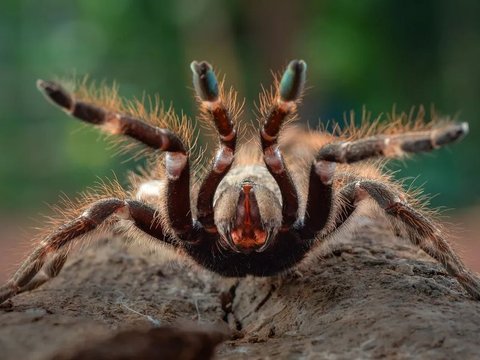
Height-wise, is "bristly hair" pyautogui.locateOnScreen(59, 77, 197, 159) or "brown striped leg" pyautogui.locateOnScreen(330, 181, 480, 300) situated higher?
"bristly hair" pyautogui.locateOnScreen(59, 77, 197, 159)

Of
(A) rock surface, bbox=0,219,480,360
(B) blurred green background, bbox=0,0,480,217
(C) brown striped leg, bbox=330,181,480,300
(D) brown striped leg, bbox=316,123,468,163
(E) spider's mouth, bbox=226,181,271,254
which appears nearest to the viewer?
(A) rock surface, bbox=0,219,480,360

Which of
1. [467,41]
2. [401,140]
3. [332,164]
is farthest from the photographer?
[467,41]

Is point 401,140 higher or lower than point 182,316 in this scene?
higher

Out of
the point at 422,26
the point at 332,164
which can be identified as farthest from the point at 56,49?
the point at 332,164

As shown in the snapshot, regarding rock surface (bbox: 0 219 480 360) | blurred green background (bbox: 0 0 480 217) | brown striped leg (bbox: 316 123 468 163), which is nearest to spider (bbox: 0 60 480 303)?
brown striped leg (bbox: 316 123 468 163)

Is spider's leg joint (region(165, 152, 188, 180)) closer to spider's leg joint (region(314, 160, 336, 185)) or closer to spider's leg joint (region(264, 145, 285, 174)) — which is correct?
spider's leg joint (region(264, 145, 285, 174))

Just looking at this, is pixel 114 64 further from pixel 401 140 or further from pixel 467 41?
pixel 401 140

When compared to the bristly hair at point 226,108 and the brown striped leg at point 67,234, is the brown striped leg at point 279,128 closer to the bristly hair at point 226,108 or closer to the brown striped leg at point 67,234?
the bristly hair at point 226,108
